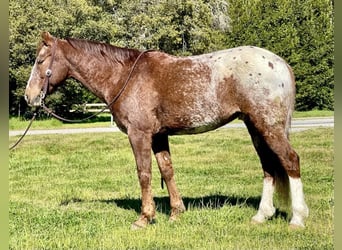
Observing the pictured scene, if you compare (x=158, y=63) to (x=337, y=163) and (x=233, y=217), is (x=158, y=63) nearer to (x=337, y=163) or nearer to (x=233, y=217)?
(x=233, y=217)

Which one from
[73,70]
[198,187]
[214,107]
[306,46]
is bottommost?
[306,46]

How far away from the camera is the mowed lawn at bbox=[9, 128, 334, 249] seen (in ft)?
17.4

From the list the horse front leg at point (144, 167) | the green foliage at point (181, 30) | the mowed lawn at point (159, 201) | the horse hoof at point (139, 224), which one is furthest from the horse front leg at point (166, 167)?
the green foliage at point (181, 30)

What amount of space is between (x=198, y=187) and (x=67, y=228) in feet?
11.1

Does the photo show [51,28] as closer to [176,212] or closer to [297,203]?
[176,212]

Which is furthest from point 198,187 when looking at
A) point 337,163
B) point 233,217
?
point 337,163

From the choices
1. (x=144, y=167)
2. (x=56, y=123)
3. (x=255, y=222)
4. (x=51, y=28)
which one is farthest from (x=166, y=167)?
(x=51, y=28)

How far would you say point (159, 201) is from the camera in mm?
7656

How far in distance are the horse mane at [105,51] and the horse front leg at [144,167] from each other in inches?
44.4

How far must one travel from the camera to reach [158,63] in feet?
20.5

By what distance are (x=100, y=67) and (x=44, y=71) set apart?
30.2 inches

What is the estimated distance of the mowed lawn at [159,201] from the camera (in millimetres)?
5309

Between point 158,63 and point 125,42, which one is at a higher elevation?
point 158,63

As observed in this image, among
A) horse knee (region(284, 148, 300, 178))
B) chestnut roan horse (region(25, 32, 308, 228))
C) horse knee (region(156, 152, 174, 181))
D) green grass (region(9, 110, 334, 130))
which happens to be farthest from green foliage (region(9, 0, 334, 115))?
horse knee (region(284, 148, 300, 178))
